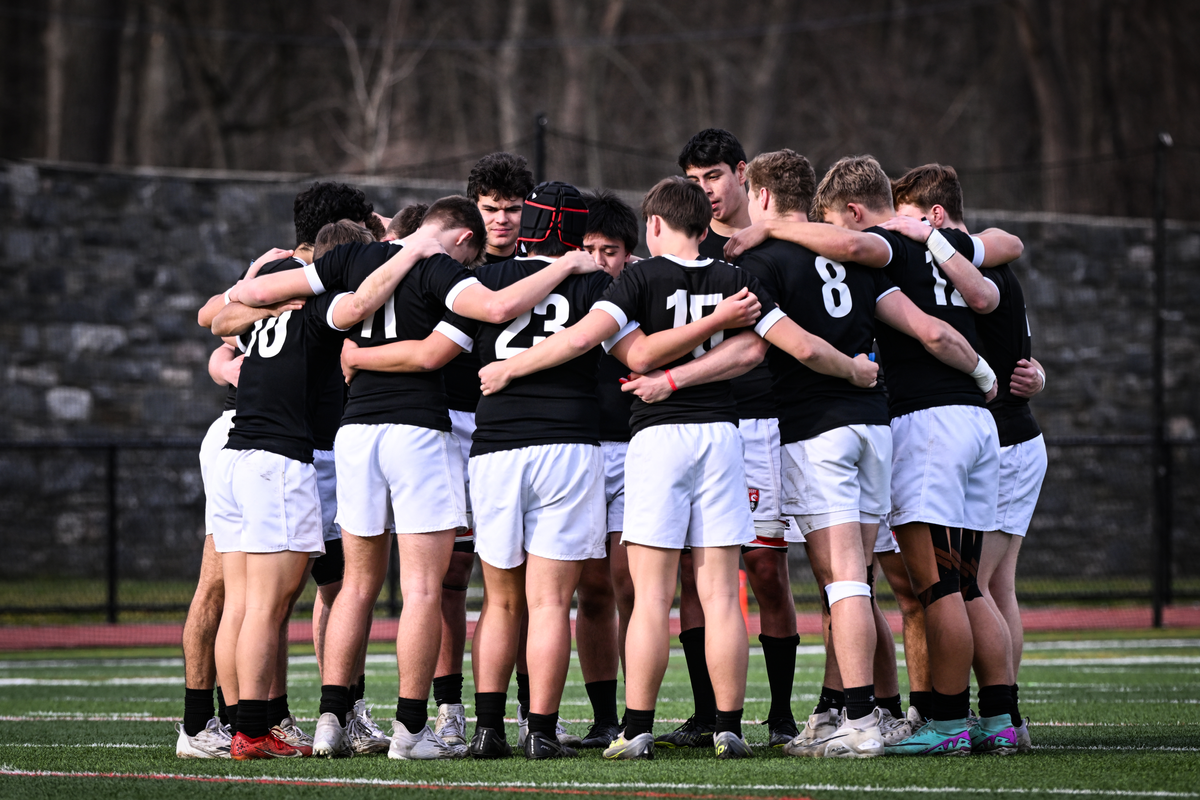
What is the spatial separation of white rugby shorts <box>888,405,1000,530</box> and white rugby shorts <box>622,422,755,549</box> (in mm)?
726

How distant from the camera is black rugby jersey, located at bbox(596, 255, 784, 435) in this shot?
5113mm

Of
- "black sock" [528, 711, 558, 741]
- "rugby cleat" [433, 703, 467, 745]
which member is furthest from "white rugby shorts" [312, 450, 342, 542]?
"black sock" [528, 711, 558, 741]

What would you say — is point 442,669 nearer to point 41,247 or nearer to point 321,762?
point 321,762

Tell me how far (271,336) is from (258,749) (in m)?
1.63

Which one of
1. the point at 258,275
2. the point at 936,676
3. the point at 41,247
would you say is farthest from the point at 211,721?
the point at 41,247

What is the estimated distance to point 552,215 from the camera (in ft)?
17.6

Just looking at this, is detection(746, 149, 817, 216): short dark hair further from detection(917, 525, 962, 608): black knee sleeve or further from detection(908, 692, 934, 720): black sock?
detection(908, 692, 934, 720): black sock

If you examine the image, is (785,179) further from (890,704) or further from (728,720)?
(890,704)

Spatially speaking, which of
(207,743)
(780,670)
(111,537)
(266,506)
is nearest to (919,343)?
(780,670)

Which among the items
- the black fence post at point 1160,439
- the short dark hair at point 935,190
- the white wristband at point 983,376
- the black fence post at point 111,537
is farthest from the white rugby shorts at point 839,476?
the black fence post at point 111,537

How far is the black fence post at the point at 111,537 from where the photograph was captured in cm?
1235

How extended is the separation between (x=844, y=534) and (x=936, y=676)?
0.67 meters

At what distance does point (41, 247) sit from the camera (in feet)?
48.2

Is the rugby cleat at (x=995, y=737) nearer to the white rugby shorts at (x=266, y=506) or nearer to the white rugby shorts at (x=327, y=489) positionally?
the white rugby shorts at (x=266, y=506)
